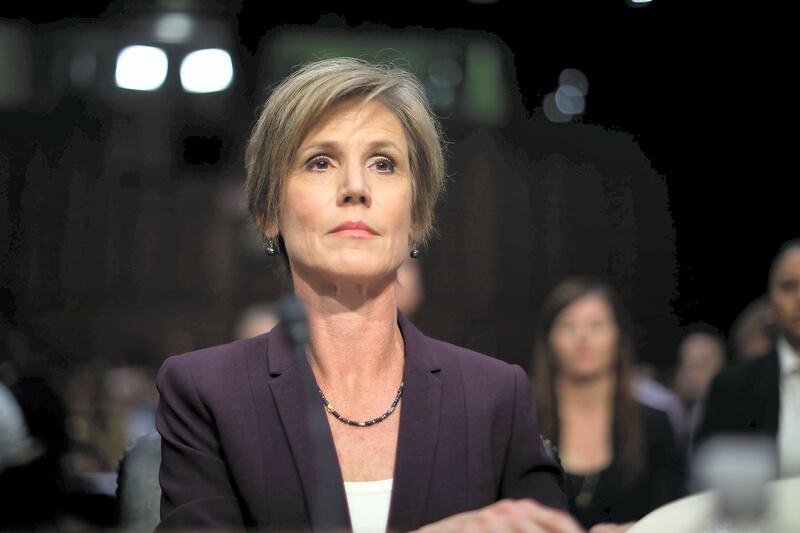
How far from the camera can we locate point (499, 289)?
1845 mm

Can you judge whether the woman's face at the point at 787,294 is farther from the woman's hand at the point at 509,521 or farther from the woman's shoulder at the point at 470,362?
the woman's hand at the point at 509,521

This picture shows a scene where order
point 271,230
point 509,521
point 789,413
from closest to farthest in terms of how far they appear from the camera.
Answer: point 509,521
point 271,230
point 789,413

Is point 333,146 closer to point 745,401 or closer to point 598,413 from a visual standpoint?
point 598,413

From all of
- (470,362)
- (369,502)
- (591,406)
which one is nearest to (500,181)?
(591,406)

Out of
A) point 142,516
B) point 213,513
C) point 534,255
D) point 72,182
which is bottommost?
point 142,516

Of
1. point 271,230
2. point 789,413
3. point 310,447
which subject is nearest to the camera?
point 310,447

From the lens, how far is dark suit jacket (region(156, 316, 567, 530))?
127 centimetres

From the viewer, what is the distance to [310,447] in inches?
50.5

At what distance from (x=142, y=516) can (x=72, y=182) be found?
2.15 feet

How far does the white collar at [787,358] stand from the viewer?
179 centimetres

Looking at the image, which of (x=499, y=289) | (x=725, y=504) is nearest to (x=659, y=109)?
(x=499, y=289)

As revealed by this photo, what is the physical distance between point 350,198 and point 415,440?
1.10 ft

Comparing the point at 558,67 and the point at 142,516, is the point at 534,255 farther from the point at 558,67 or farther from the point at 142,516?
the point at 142,516

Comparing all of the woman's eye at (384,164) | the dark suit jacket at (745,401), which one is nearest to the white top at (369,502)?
the woman's eye at (384,164)
